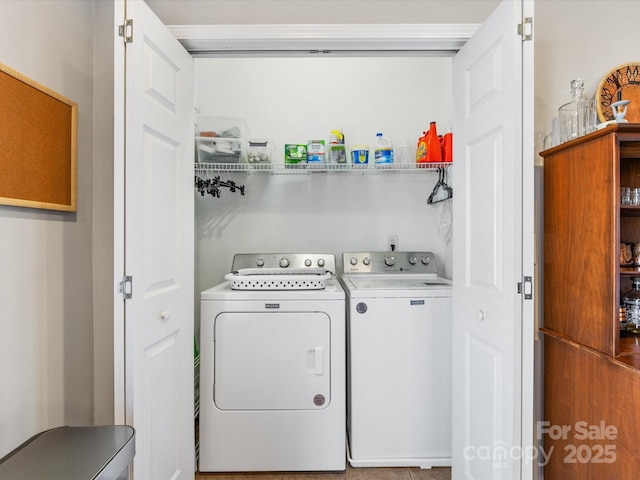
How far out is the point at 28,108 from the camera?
1201 millimetres

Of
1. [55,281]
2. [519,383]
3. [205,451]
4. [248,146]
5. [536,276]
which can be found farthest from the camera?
[248,146]

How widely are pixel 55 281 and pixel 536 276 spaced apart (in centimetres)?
200

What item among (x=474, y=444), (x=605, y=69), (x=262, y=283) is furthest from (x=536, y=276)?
(x=262, y=283)

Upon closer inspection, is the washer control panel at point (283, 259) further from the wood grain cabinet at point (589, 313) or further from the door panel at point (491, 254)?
the wood grain cabinet at point (589, 313)

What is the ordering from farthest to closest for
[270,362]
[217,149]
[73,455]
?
[217,149]
[270,362]
[73,455]

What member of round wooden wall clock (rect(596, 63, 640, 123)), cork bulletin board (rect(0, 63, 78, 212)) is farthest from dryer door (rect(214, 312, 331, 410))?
round wooden wall clock (rect(596, 63, 640, 123))

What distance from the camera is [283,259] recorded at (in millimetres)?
2422

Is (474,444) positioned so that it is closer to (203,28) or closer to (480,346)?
(480,346)

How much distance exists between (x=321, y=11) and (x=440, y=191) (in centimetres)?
142

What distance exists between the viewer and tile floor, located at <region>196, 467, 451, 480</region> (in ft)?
5.91

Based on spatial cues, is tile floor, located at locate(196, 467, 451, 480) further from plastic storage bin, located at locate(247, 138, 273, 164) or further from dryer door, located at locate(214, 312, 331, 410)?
plastic storage bin, located at locate(247, 138, 273, 164)

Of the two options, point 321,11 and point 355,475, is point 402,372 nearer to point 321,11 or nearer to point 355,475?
point 355,475

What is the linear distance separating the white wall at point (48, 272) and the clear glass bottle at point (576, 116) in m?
2.06

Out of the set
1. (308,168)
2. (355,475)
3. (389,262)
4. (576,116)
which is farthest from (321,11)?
(355,475)
